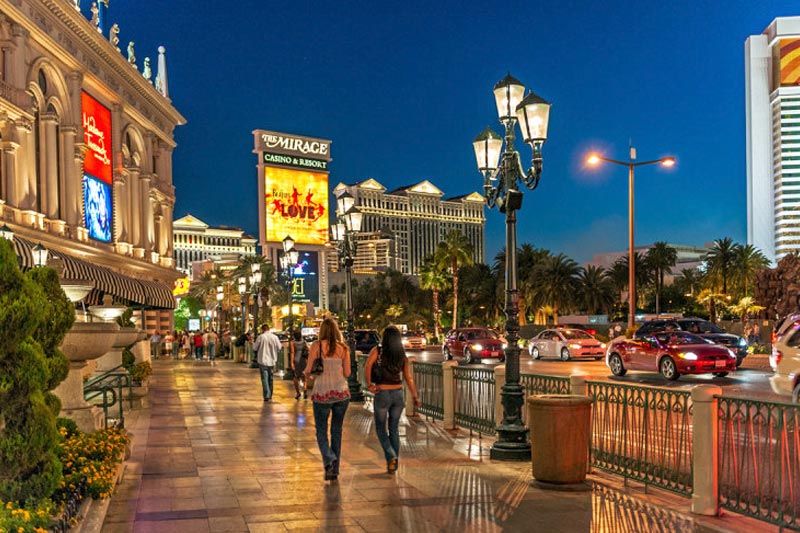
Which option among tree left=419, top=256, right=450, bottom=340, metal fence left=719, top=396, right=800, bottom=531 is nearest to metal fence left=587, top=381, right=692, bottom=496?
metal fence left=719, top=396, right=800, bottom=531

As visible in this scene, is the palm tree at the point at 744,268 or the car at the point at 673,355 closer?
the car at the point at 673,355

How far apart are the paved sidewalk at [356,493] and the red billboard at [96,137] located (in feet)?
131

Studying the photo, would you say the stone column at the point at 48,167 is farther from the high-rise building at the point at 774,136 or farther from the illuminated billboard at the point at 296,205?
the high-rise building at the point at 774,136

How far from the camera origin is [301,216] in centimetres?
12706

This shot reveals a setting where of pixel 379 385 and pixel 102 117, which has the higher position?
pixel 102 117

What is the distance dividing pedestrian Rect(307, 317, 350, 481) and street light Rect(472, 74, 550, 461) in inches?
91.2

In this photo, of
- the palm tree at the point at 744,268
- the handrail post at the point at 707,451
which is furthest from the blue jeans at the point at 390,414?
the palm tree at the point at 744,268

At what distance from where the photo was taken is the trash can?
928 centimetres

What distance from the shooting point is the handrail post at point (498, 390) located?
1246 centimetres

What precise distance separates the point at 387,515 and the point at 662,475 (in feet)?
9.50

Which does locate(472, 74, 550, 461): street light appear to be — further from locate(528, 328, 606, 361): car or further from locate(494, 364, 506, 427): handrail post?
locate(528, 328, 606, 361): car

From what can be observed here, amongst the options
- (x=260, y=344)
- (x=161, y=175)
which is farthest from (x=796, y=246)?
(x=260, y=344)

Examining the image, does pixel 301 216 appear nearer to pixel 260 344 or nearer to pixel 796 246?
pixel 796 246

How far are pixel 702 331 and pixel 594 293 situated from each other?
45.6 meters
